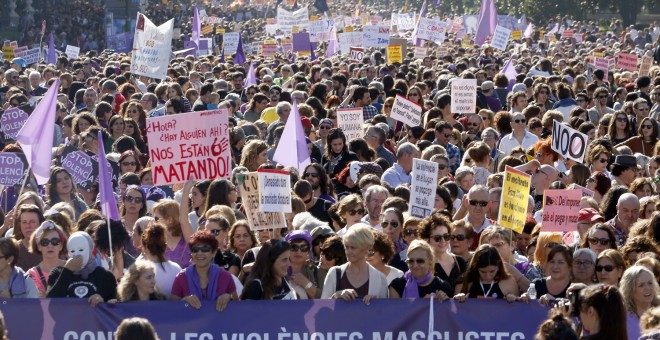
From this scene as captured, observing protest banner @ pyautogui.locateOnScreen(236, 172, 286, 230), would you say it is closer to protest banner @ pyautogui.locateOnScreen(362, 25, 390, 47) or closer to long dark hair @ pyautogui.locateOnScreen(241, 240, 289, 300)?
long dark hair @ pyautogui.locateOnScreen(241, 240, 289, 300)

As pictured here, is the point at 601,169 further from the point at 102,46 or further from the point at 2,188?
the point at 102,46

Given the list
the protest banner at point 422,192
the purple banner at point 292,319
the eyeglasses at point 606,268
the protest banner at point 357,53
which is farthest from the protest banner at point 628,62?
the purple banner at point 292,319

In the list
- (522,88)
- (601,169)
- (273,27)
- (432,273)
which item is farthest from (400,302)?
(273,27)

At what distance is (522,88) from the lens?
20.8 meters

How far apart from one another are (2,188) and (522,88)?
9.43 meters

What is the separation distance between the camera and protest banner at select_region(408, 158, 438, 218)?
11359 millimetres

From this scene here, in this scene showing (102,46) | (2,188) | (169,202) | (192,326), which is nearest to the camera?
(192,326)

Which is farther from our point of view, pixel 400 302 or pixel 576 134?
pixel 576 134

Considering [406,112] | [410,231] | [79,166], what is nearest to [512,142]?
[406,112]

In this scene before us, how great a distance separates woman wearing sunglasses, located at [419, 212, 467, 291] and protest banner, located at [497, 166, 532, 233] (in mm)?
1288

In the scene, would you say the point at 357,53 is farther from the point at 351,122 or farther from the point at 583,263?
the point at 583,263

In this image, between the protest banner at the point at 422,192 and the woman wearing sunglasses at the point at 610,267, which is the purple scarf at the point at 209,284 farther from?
the protest banner at the point at 422,192

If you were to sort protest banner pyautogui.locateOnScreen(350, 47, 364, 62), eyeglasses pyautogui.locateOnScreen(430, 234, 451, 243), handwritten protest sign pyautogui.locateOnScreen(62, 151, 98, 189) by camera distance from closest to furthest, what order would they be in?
eyeglasses pyautogui.locateOnScreen(430, 234, 451, 243), handwritten protest sign pyautogui.locateOnScreen(62, 151, 98, 189), protest banner pyautogui.locateOnScreen(350, 47, 364, 62)

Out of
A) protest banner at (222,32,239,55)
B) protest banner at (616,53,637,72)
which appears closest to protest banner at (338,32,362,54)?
protest banner at (222,32,239,55)
